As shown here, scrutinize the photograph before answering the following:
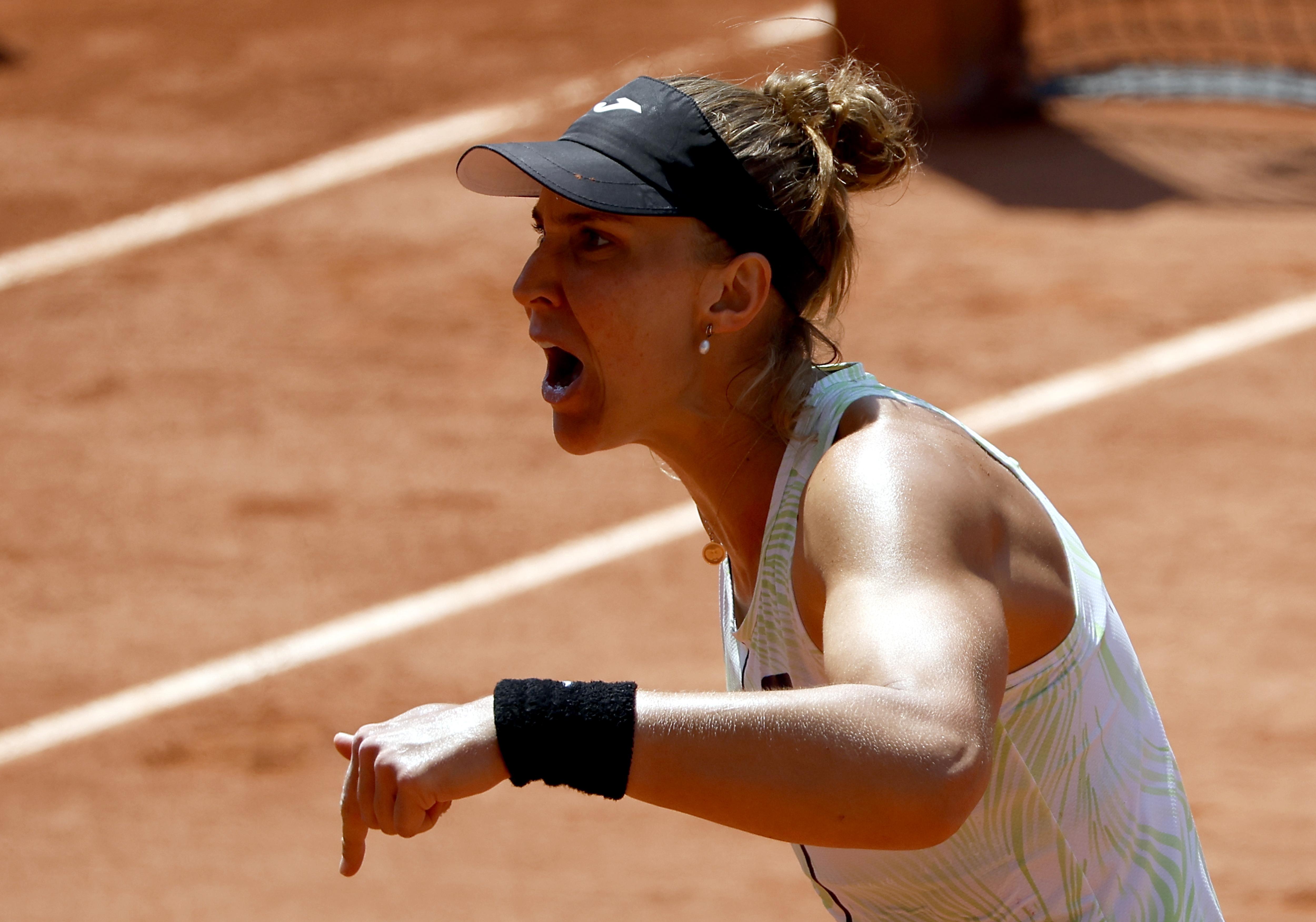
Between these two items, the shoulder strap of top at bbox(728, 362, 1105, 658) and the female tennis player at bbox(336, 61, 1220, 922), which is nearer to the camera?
the female tennis player at bbox(336, 61, 1220, 922)

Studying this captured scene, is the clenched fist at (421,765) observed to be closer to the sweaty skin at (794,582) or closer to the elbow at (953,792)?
the sweaty skin at (794,582)

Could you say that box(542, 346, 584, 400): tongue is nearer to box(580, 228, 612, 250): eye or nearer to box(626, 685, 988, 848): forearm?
box(580, 228, 612, 250): eye

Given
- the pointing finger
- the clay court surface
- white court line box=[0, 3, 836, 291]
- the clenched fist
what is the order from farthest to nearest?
white court line box=[0, 3, 836, 291]
the clay court surface
the pointing finger
the clenched fist

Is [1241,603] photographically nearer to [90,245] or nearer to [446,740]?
[446,740]

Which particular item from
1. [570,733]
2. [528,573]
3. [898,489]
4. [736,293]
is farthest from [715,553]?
[528,573]

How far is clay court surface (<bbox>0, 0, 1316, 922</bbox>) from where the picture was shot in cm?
545

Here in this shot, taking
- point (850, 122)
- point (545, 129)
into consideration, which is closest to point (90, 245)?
point (545, 129)

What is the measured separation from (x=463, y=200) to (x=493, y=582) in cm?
446

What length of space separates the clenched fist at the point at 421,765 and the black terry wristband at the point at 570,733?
0.9 inches

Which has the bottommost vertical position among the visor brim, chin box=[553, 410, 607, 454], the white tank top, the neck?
the white tank top

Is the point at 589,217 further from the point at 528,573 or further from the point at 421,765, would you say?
the point at 528,573

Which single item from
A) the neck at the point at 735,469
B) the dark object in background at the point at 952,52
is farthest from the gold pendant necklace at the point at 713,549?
the dark object in background at the point at 952,52

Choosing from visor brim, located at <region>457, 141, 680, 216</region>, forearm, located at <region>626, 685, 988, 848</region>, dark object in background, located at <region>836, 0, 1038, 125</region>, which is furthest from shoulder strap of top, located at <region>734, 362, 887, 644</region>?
dark object in background, located at <region>836, 0, 1038, 125</region>

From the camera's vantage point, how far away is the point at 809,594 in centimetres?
203
